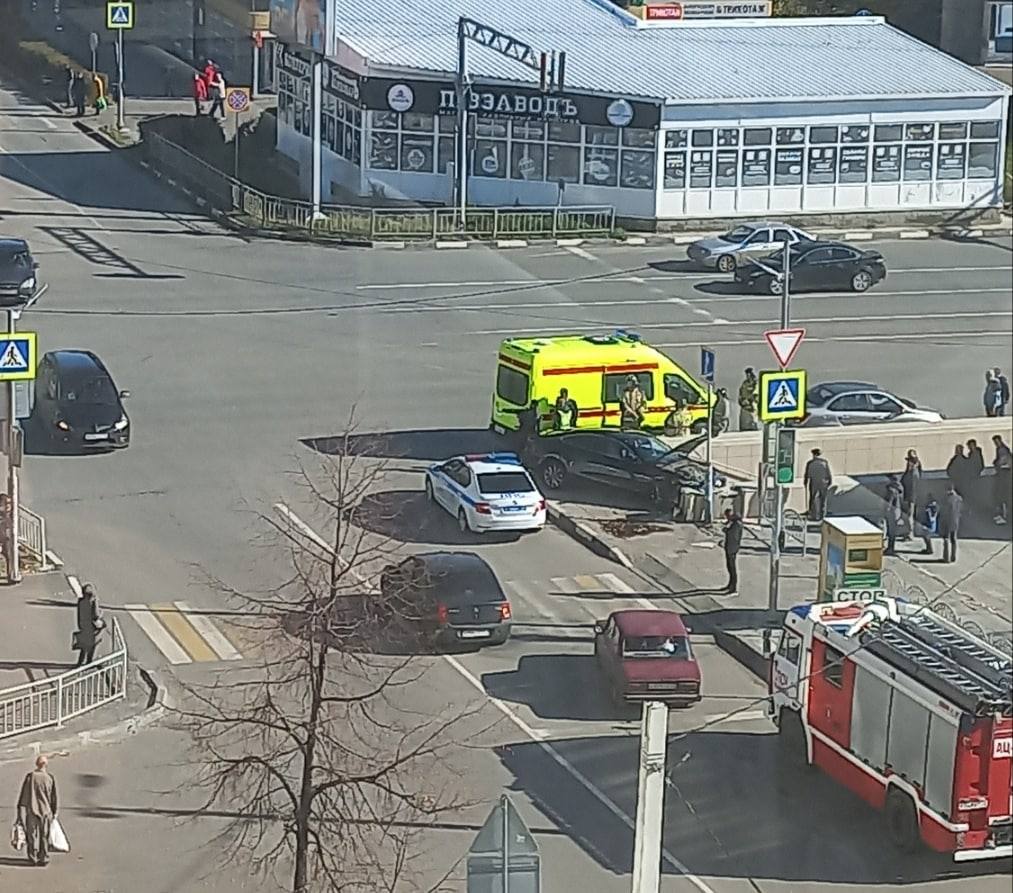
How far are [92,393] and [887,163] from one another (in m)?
1.64

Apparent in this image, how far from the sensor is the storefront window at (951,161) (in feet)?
15.5

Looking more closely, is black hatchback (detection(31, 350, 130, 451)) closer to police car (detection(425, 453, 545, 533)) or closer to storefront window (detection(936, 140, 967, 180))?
police car (detection(425, 453, 545, 533))

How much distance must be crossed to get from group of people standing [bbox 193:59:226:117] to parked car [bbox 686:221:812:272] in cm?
98

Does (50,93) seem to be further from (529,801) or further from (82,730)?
(529,801)

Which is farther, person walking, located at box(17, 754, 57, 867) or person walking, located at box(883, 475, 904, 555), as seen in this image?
person walking, located at box(883, 475, 904, 555)

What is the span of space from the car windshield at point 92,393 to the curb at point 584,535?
3.04ft

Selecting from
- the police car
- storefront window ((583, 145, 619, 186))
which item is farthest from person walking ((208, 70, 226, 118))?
the police car

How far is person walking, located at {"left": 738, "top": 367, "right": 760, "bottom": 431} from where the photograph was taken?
5.09 m

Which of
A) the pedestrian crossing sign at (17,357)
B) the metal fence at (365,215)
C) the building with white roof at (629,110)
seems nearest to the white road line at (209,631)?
the pedestrian crossing sign at (17,357)

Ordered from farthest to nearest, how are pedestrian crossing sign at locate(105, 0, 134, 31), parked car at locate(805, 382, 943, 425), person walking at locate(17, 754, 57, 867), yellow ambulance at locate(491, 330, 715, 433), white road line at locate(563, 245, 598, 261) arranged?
parked car at locate(805, 382, 943, 425), yellow ambulance at locate(491, 330, 715, 433), white road line at locate(563, 245, 598, 261), pedestrian crossing sign at locate(105, 0, 134, 31), person walking at locate(17, 754, 57, 867)

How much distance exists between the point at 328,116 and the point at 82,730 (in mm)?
1291

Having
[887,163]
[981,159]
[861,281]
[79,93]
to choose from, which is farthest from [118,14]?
[981,159]

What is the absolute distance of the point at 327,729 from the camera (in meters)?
4.57

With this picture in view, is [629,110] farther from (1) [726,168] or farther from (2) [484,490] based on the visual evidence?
(2) [484,490]
